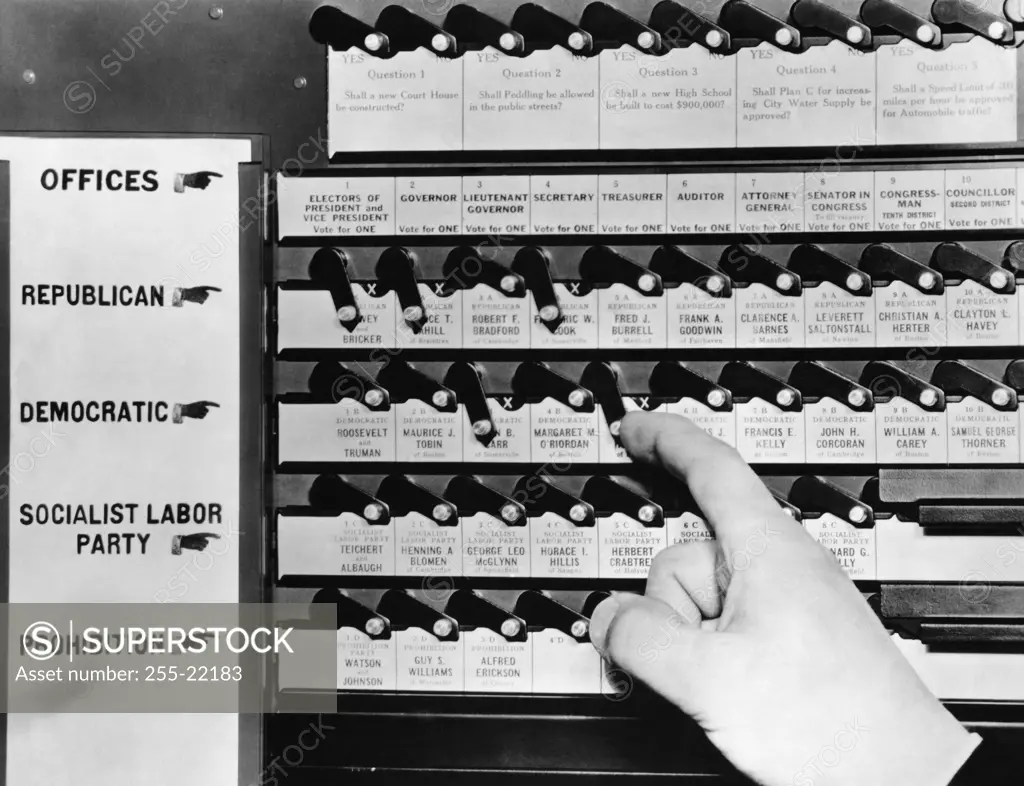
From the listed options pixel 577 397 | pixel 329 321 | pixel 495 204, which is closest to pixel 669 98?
pixel 495 204

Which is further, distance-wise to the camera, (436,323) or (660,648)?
(436,323)

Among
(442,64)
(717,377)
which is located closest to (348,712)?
(717,377)

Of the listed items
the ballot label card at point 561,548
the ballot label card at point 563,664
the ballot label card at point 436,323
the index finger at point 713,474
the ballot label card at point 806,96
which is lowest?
the ballot label card at point 563,664

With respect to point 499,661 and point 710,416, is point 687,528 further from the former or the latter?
point 499,661

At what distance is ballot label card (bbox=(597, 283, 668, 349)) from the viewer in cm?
95

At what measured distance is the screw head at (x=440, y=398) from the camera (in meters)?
0.95

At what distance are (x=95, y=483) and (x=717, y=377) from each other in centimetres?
69

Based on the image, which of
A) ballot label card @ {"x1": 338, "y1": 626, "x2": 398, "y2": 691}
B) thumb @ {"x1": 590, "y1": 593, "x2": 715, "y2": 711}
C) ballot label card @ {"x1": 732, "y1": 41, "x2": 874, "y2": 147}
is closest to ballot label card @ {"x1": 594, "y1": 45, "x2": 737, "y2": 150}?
ballot label card @ {"x1": 732, "y1": 41, "x2": 874, "y2": 147}

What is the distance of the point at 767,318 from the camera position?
95cm

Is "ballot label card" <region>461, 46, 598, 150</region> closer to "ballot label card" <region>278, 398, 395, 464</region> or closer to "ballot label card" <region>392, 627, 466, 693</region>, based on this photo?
"ballot label card" <region>278, 398, 395, 464</region>

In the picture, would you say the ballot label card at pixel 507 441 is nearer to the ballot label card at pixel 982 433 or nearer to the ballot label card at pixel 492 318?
the ballot label card at pixel 492 318

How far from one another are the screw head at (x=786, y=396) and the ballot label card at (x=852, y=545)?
0.13 metres

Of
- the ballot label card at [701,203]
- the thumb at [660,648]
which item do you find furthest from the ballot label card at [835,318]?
the thumb at [660,648]

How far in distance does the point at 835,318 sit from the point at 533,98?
0.41m
